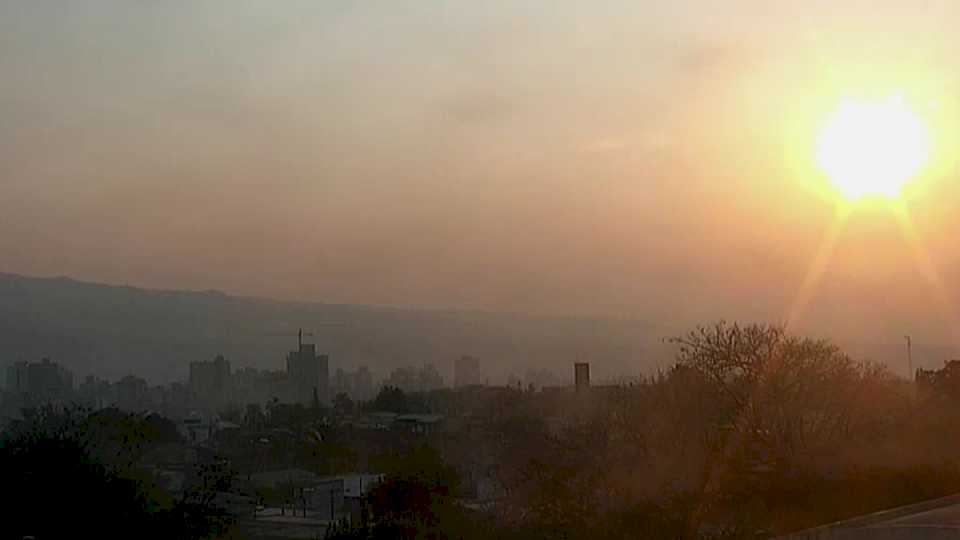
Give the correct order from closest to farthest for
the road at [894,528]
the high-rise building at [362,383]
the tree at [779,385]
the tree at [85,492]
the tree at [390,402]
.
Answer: the tree at [85,492] → the road at [894,528] → the tree at [779,385] → the tree at [390,402] → the high-rise building at [362,383]

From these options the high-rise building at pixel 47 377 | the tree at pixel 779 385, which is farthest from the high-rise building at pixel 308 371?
the tree at pixel 779 385

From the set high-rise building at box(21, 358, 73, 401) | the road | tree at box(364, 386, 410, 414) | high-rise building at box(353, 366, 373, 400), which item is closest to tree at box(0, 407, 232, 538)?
the road

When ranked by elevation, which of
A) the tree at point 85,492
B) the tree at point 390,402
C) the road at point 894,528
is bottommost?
the road at point 894,528

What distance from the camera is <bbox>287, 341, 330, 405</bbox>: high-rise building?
2301 inches

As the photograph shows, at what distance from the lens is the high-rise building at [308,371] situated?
58.4 m

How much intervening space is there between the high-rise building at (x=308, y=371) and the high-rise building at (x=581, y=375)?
21067 mm

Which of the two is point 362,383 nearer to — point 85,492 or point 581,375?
point 581,375

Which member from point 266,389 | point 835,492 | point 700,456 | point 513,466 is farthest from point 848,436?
point 266,389

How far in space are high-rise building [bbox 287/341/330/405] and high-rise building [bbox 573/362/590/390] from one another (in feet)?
69.1

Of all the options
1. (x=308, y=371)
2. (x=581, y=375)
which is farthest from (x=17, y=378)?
(x=308, y=371)

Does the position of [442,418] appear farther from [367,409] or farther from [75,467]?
[75,467]

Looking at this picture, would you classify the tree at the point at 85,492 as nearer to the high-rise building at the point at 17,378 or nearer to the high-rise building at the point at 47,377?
the high-rise building at the point at 47,377

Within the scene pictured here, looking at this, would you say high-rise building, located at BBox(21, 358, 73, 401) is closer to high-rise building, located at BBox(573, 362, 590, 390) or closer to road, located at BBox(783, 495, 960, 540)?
high-rise building, located at BBox(573, 362, 590, 390)

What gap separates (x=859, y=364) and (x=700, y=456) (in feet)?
41.1
